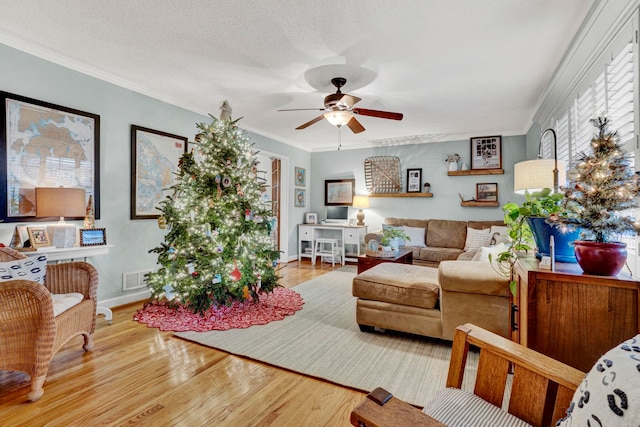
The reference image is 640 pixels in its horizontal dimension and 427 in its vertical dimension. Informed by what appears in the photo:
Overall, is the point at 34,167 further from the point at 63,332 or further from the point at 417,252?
the point at 417,252

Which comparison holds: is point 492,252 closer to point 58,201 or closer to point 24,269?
point 24,269

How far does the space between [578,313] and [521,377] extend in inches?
16.5

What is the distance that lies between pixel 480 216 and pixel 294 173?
3656mm

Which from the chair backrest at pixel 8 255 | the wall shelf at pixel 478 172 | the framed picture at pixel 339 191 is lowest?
the chair backrest at pixel 8 255

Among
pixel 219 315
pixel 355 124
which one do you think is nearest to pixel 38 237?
pixel 219 315

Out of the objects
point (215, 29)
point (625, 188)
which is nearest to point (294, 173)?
point (215, 29)

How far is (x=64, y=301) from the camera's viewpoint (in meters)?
2.21

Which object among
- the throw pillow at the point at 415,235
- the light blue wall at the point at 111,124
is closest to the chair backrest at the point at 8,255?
the light blue wall at the point at 111,124

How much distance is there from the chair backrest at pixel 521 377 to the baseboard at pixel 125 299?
3521 mm

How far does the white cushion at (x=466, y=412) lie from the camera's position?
0.97 meters

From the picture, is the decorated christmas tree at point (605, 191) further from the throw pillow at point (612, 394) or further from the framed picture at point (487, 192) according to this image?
the framed picture at point (487, 192)

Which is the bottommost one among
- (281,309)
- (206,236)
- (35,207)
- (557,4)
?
(281,309)

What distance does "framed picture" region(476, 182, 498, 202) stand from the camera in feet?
18.1

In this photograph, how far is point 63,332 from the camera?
211 cm
